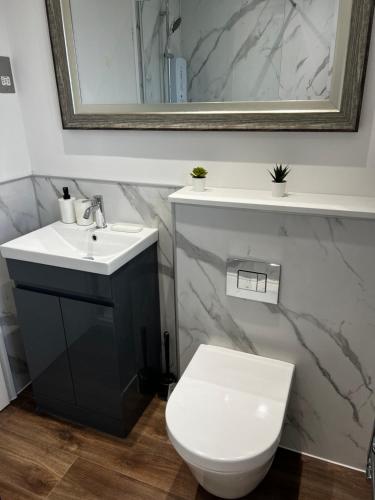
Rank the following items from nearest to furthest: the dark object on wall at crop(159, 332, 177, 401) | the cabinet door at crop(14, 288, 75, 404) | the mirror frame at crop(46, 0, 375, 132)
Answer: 1. the mirror frame at crop(46, 0, 375, 132)
2. the cabinet door at crop(14, 288, 75, 404)
3. the dark object on wall at crop(159, 332, 177, 401)

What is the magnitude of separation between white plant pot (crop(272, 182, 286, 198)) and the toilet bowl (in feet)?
2.16

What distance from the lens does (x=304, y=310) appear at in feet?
4.79

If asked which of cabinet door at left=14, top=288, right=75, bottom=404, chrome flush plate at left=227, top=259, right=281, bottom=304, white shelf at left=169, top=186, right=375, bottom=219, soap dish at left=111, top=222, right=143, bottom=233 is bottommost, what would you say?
cabinet door at left=14, top=288, right=75, bottom=404

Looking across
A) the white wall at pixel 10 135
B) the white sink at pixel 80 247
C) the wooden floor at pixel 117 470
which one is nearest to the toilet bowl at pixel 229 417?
the wooden floor at pixel 117 470

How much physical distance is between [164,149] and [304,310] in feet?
2.93

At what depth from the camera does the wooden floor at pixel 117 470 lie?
151 centimetres

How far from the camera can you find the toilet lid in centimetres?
115

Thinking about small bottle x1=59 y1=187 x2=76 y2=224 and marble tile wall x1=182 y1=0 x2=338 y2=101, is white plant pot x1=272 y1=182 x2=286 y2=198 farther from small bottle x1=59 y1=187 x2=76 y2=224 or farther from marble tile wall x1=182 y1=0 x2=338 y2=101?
small bottle x1=59 y1=187 x2=76 y2=224

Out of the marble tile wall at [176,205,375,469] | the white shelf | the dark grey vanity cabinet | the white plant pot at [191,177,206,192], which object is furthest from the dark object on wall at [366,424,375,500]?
the white plant pot at [191,177,206,192]

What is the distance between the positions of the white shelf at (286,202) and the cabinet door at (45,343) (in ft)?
2.39

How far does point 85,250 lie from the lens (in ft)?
5.82

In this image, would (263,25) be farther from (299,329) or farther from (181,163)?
(299,329)

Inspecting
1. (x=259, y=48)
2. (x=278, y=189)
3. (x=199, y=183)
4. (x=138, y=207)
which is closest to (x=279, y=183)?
(x=278, y=189)

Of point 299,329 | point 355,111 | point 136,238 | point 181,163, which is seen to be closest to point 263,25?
point 355,111
